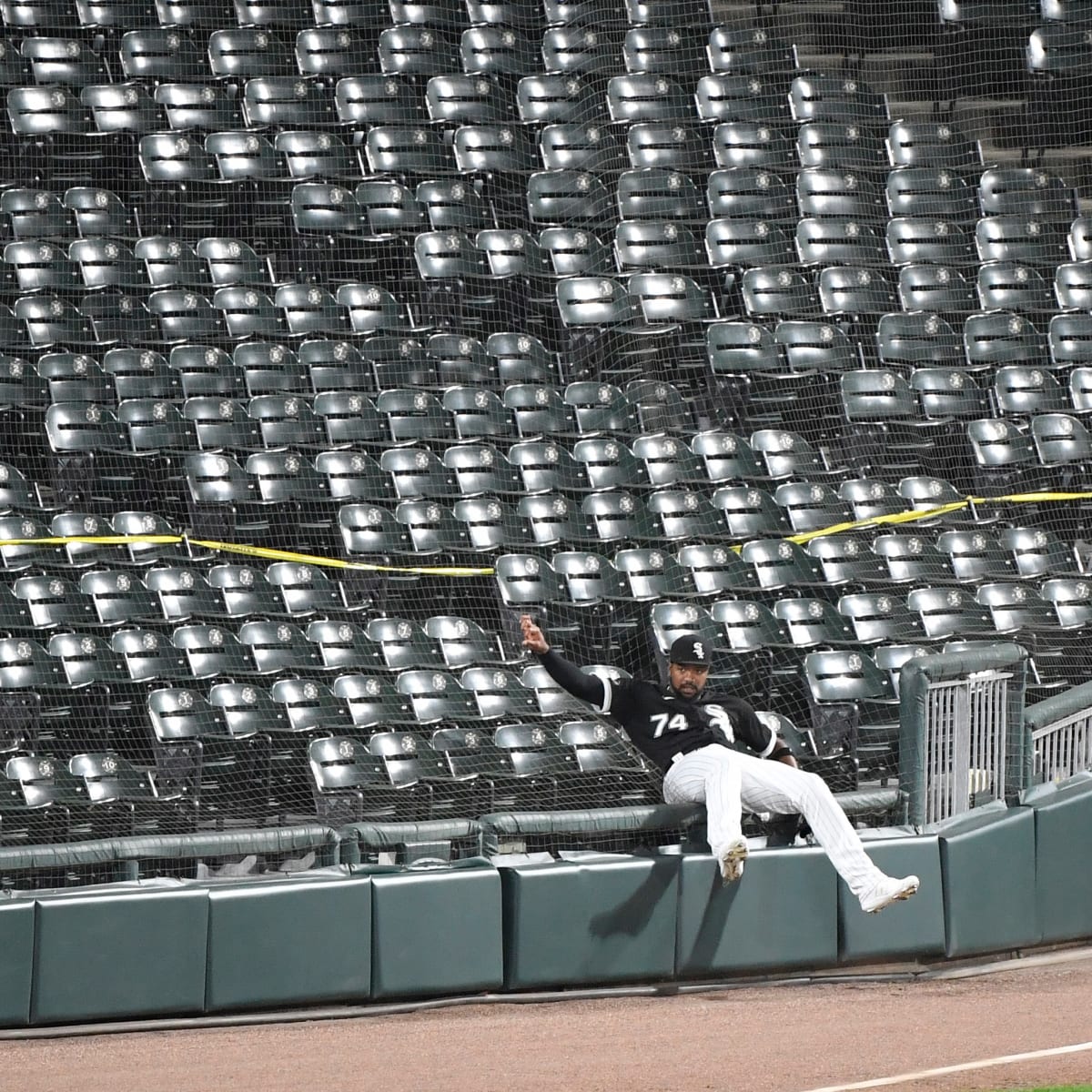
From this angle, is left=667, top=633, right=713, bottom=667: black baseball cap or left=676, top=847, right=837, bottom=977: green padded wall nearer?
left=676, top=847, right=837, bottom=977: green padded wall

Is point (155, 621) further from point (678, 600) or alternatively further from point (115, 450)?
point (678, 600)

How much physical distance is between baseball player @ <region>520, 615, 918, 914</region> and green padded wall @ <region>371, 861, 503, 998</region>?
77 cm

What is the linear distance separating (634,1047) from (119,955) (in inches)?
58.6

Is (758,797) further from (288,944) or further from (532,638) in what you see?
(288,944)

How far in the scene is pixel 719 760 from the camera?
5750 millimetres

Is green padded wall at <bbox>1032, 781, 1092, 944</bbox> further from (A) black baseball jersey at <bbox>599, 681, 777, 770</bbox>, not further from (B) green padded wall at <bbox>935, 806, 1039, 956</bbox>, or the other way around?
(A) black baseball jersey at <bbox>599, 681, 777, 770</bbox>

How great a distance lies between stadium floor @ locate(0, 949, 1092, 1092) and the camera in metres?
4.39

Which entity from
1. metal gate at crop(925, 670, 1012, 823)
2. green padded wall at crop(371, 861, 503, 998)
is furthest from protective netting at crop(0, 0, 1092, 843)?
green padded wall at crop(371, 861, 503, 998)

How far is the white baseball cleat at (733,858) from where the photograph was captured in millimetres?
5543

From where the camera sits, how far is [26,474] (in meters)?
9.05

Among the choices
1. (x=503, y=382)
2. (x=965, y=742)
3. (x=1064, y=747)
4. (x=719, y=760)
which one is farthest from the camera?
(x=503, y=382)

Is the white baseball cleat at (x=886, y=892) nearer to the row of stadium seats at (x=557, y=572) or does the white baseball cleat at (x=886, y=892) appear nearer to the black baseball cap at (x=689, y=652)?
the black baseball cap at (x=689, y=652)

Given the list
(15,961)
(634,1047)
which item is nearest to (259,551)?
(15,961)

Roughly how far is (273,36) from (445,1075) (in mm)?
7696
